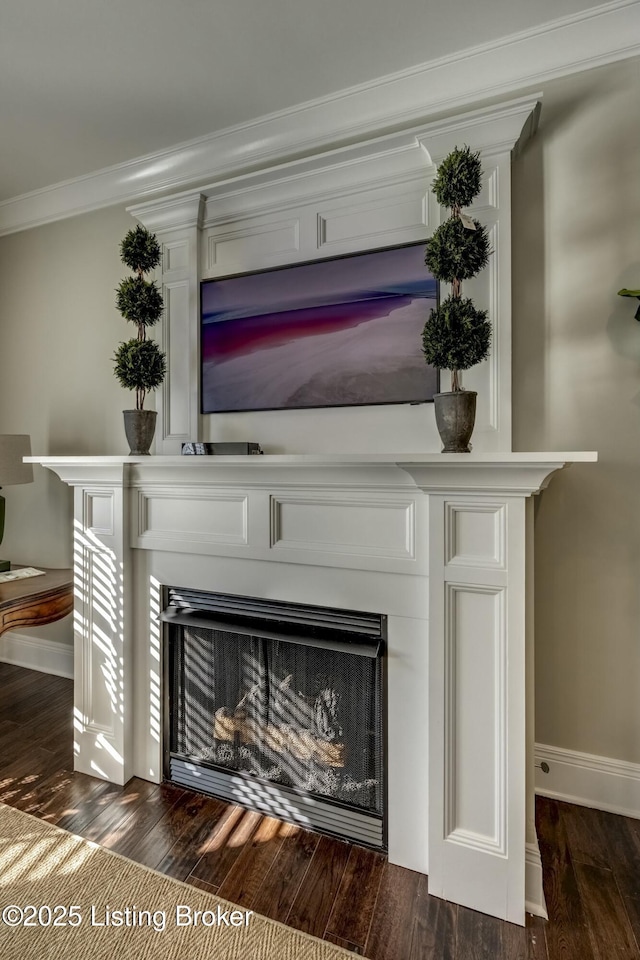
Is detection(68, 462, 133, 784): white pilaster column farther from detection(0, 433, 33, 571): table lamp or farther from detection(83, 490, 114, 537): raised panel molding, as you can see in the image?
detection(0, 433, 33, 571): table lamp

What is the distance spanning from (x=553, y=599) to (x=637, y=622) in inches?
10.7

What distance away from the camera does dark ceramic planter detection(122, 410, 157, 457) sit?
6.60 ft

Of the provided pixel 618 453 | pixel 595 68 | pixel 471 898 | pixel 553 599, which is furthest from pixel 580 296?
pixel 471 898

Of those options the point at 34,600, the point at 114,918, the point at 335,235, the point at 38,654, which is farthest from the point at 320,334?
the point at 38,654

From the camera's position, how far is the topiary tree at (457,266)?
1.51 meters

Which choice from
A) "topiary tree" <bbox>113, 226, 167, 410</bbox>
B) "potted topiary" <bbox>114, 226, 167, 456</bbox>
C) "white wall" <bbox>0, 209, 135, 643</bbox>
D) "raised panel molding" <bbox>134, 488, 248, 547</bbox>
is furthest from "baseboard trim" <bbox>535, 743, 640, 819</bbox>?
"white wall" <bbox>0, 209, 135, 643</bbox>

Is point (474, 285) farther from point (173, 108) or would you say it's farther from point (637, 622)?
point (173, 108)

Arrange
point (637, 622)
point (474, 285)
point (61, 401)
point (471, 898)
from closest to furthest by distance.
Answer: point (471, 898) → point (637, 622) → point (474, 285) → point (61, 401)

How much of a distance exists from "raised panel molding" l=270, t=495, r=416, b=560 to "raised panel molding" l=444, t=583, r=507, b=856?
0.71 feet

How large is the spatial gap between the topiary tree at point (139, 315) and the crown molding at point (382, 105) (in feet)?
1.85

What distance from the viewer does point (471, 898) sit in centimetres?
138

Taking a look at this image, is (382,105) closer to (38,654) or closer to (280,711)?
(280,711)

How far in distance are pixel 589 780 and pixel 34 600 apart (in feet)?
7.82

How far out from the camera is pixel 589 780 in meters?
1.77
